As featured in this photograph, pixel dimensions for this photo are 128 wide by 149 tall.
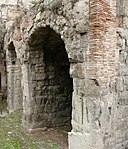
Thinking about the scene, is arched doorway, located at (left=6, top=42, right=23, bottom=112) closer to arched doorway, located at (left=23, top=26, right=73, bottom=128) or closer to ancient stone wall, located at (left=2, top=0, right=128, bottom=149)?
arched doorway, located at (left=23, top=26, right=73, bottom=128)

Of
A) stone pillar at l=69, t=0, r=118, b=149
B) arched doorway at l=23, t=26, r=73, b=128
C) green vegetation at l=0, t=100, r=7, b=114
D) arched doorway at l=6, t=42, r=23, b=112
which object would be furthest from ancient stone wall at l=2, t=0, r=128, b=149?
green vegetation at l=0, t=100, r=7, b=114

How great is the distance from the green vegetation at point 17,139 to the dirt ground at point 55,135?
0.55 ft

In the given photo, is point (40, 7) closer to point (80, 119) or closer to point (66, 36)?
point (66, 36)

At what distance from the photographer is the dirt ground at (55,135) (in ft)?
19.2

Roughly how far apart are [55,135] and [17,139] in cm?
103

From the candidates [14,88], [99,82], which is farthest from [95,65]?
[14,88]

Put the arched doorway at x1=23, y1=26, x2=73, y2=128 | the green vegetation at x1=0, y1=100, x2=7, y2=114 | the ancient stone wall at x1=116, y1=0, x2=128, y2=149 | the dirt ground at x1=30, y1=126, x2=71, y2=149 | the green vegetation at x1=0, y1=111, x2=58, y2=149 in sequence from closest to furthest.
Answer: the ancient stone wall at x1=116, y1=0, x2=128, y2=149, the green vegetation at x1=0, y1=111, x2=58, y2=149, the dirt ground at x1=30, y1=126, x2=71, y2=149, the arched doorway at x1=23, y1=26, x2=73, y2=128, the green vegetation at x1=0, y1=100, x2=7, y2=114

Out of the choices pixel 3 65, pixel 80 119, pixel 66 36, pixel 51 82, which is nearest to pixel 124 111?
pixel 80 119

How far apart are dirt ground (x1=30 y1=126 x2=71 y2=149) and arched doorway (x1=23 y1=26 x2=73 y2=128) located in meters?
0.19

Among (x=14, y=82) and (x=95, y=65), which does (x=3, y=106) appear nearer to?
(x=14, y=82)

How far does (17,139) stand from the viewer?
606cm

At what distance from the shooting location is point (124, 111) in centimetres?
453

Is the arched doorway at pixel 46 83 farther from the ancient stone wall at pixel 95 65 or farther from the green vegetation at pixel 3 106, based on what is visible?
the green vegetation at pixel 3 106

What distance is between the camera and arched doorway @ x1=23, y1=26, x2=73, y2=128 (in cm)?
655
